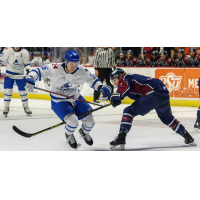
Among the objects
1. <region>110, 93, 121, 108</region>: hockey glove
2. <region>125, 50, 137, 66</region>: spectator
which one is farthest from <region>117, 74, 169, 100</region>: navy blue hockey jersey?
<region>125, 50, 137, 66</region>: spectator

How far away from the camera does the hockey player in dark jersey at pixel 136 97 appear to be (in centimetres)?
383

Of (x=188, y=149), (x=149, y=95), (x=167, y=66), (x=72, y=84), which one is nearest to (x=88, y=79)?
(x=72, y=84)

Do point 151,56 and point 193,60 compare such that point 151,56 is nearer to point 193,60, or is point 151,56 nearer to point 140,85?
point 193,60

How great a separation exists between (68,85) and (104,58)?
4.86 m

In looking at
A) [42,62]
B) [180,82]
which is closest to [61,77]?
[180,82]

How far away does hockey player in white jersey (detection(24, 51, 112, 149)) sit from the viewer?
382 centimetres

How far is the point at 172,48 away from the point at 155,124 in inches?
150

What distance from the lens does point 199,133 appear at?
5.05m

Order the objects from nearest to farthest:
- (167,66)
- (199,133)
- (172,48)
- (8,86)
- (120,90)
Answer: (120,90) → (199,133) → (8,86) → (167,66) → (172,48)

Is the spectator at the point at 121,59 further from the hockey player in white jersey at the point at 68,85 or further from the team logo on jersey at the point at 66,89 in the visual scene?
the team logo on jersey at the point at 66,89

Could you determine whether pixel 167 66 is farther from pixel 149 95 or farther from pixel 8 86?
pixel 149 95

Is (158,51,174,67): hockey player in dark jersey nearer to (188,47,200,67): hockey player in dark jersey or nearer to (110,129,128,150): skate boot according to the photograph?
(188,47,200,67): hockey player in dark jersey

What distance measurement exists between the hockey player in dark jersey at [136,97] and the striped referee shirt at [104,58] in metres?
4.77

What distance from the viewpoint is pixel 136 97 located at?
4.03 m
